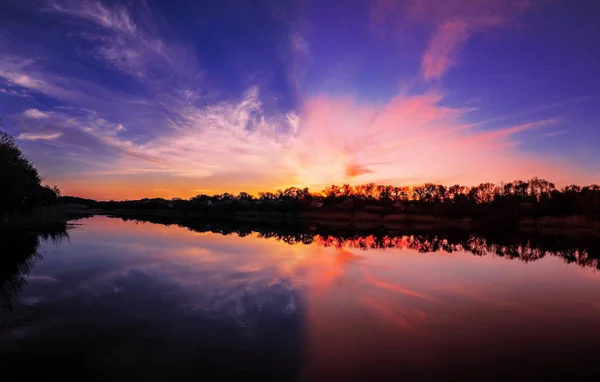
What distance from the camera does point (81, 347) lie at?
7.10 meters

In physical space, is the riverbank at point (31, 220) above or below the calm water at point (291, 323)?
above

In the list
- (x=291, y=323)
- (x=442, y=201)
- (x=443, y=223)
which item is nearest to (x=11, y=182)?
(x=291, y=323)

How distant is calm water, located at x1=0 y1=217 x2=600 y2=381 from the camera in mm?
6445

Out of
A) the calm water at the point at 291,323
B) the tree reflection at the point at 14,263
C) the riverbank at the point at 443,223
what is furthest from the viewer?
the riverbank at the point at 443,223

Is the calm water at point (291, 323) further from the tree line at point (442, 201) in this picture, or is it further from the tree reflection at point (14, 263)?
the tree line at point (442, 201)

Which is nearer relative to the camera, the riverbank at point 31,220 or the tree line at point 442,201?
the riverbank at point 31,220

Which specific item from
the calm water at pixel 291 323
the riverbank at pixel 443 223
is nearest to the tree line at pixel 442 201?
the riverbank at pixel 443 223

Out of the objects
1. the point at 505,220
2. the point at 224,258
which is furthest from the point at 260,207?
the point at 224,258

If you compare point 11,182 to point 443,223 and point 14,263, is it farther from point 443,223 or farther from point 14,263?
point 443,223

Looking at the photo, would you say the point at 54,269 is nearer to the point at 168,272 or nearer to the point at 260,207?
the point at 168,272

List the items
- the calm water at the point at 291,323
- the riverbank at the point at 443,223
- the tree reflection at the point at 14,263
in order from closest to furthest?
the calm water at the point at 291,323 → the tree reflection at the point at 14,263 → the riverbank at the point at 443,223

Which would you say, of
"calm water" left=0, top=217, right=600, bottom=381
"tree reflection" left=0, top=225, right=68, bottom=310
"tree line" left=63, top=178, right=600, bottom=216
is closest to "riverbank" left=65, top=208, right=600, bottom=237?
"tree line" left=63, top=178, right=600, bottom=216

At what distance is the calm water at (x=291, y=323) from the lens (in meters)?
6.45

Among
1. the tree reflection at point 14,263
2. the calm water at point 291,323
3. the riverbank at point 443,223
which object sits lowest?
the calm water at point 291,323
